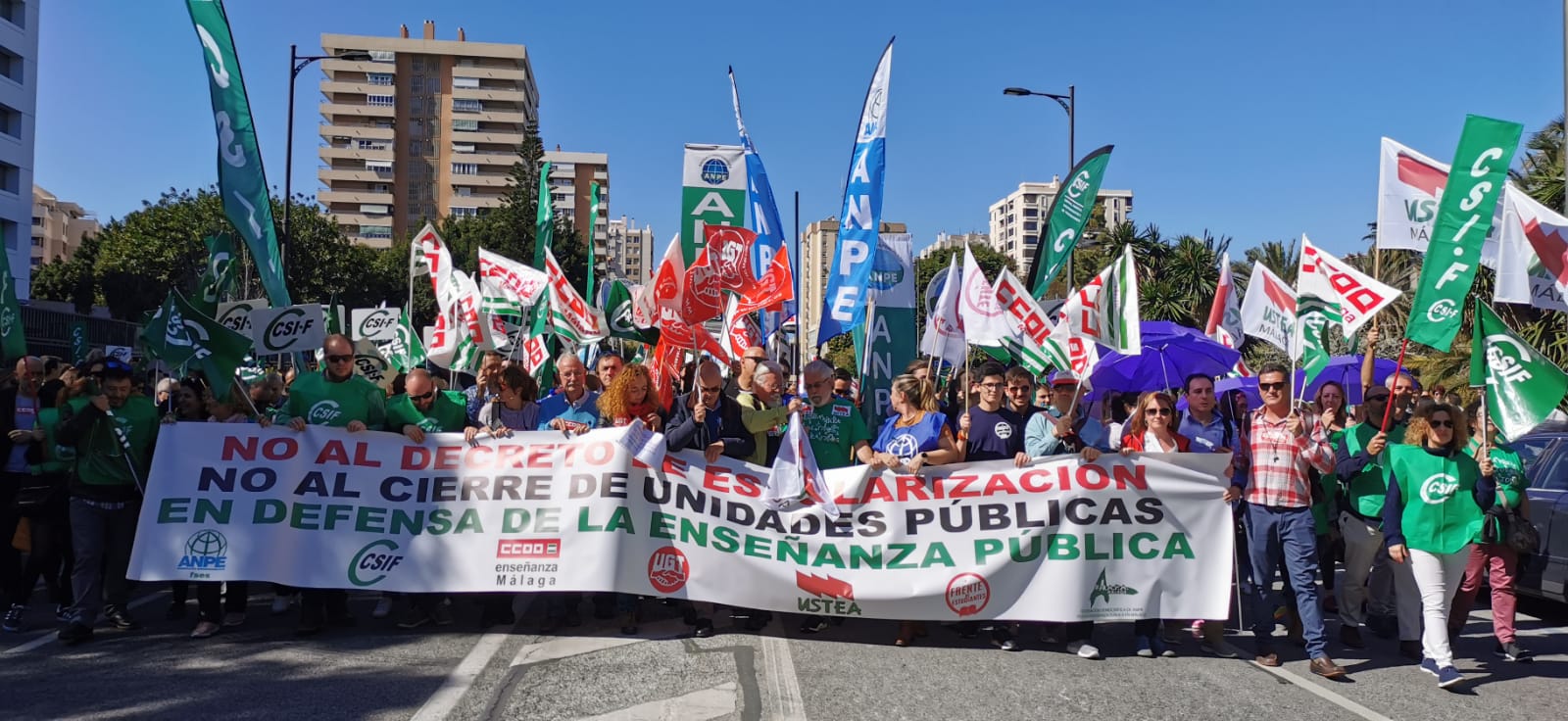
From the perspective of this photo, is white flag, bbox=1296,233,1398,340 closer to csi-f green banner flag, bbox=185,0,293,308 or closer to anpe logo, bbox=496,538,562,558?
anpe logo, bbox=496,538,562,558

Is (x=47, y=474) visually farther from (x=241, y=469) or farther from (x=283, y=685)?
(x=283, y=685)

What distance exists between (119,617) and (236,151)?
3.63 meters

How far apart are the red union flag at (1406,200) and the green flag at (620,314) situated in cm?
819

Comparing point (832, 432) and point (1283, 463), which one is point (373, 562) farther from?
point (1283, 463)

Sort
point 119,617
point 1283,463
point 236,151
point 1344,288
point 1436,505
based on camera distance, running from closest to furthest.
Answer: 1. point 1436,505
2. point 1283,463
3. point 119,617
4. point 1344,288
5. point 236,151

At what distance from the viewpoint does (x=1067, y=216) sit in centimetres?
1237

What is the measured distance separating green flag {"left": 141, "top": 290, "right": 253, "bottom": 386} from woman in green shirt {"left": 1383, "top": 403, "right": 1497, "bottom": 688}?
716 cm

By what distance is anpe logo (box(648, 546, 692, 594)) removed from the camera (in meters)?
6.88

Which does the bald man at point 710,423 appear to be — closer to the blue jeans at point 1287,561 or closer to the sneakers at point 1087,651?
the sneakers at point 1087,651

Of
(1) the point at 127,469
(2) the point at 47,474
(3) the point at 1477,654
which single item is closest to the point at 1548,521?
(3) the point at 1477,654

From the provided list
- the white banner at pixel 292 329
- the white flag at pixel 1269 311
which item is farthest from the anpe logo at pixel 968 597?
the white banner at pixel 292 329

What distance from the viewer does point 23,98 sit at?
4747 centimetres

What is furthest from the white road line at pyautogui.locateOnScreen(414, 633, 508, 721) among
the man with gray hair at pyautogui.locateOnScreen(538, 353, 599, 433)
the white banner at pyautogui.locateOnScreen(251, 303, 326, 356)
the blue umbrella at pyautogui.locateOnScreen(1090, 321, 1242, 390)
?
the blue umbrella at pyautogui.locateOnScreen(1090, 321, 1242, 390)

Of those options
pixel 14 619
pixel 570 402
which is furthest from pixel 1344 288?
pixel 14 619
